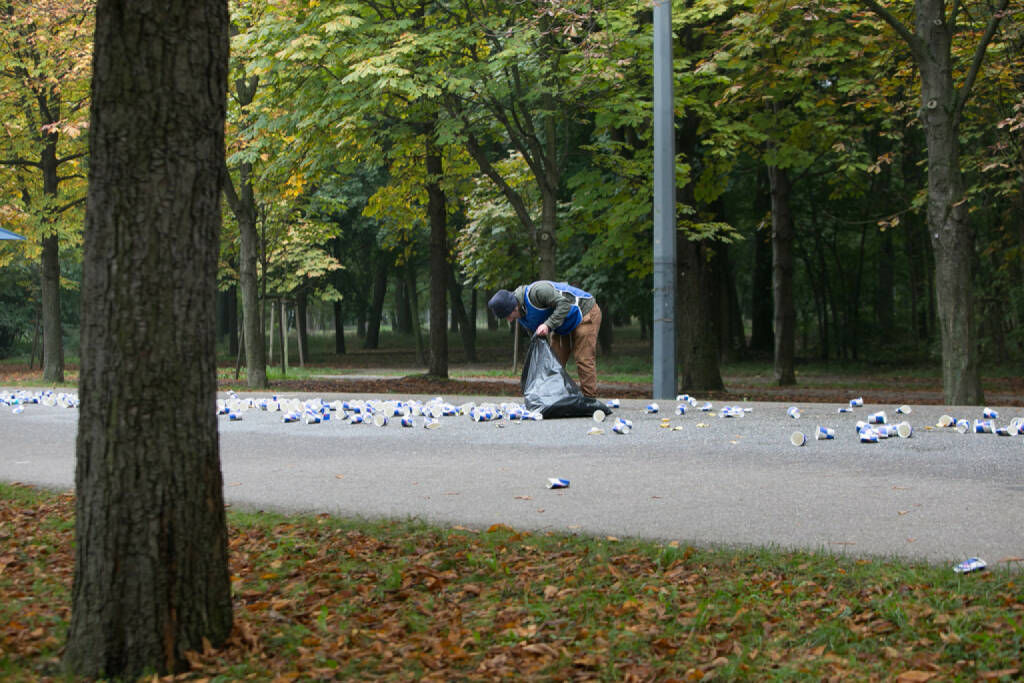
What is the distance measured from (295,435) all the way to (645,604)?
23.5 ft

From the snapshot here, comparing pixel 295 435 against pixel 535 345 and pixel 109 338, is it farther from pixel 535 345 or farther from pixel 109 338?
pixel 109 338

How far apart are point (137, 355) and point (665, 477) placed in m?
4.60

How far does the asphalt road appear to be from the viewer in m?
5.61

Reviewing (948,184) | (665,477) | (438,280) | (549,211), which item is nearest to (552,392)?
(665,477)

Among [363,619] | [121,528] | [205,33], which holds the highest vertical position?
[205,33]

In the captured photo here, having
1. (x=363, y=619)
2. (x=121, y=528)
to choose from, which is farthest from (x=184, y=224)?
(x=363, y=619)

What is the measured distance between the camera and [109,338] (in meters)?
3.69

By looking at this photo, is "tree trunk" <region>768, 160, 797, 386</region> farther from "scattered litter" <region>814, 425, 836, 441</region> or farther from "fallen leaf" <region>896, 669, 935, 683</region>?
"fallen leaf" <region>896, 669, 935, 683</region>

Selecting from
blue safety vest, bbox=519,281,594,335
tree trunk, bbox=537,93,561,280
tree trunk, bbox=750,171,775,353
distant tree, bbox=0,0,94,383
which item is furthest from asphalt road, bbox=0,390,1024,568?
tree trunk, bbox=750,171,775,353

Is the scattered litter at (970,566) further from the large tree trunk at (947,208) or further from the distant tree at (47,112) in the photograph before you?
the distant tree at (47,112)

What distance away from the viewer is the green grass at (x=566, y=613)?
3773 mm

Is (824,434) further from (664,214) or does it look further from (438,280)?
(438,280)

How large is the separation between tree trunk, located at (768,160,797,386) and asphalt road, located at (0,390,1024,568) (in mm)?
9797

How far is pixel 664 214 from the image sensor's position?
535 inches
